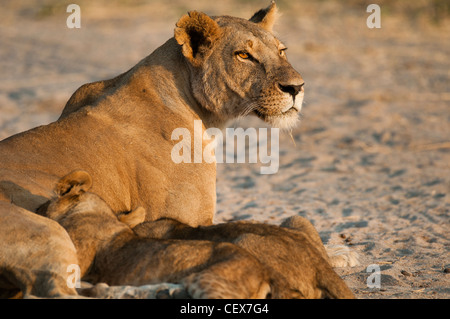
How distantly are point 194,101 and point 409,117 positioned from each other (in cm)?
664

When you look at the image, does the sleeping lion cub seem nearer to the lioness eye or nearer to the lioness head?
the lioness head

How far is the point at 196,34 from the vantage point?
613 centimetres

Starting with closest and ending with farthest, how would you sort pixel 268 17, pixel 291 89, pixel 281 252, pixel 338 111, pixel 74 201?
pixel 281 252
pixel 74 201
pixel 291 89
pixel 268 17
pixel 338 111

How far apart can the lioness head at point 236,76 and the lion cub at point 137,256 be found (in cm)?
170

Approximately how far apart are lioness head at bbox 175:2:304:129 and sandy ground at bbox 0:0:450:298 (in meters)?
1.39

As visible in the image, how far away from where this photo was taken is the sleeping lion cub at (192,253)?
153 inches

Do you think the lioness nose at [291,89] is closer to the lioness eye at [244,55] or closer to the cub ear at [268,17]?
the lioness eye at [244,55]

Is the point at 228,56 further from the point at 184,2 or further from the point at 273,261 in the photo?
the point at 184,2

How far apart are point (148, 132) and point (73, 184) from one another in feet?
3.90

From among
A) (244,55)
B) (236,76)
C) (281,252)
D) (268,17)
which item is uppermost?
(268,17)

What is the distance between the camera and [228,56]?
6.20 m

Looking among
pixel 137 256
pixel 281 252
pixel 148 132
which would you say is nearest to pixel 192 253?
pixel 137 256

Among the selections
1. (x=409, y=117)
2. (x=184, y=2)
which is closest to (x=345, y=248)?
(x=409, y=117)

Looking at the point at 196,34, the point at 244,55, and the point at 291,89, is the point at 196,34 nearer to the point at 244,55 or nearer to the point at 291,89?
the point at 244,55
